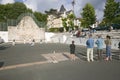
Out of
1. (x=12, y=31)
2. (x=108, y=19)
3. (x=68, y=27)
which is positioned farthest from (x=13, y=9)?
(x=108, y=19)

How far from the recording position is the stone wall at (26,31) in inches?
2608

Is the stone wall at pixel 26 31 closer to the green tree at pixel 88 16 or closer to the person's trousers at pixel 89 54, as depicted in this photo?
the green tree at pixel 88 16

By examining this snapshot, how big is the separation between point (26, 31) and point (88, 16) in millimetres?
17968

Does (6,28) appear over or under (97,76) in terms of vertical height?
over

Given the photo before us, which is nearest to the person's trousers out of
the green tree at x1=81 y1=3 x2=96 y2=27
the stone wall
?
the stone wall

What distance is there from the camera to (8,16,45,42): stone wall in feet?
217

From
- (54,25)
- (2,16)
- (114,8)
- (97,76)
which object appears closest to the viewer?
(97,76)

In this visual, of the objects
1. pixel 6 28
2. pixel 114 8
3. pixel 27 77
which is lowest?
pixel 27 77

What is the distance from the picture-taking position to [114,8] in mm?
64250

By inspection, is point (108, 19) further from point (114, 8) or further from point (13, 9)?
point (13, 9)

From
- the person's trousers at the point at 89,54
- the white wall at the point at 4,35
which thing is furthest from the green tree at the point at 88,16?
the person's trousers at the point at 89,54

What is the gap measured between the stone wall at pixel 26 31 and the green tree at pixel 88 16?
1197 cm

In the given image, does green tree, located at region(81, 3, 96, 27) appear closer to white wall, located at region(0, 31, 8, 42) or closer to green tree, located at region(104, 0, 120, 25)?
green tree, located at region(104, 0, 120, 25)

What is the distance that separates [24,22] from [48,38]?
8009mm
